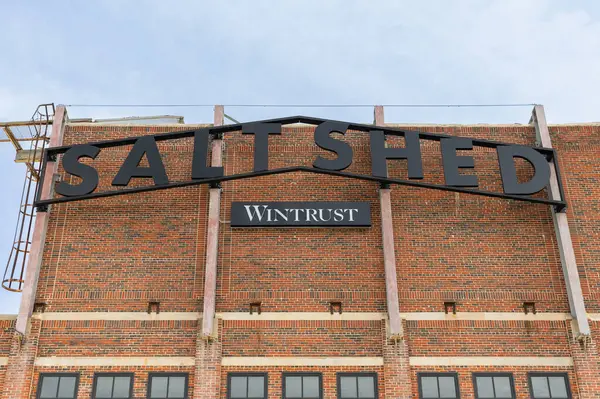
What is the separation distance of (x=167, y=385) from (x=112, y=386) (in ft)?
5.19

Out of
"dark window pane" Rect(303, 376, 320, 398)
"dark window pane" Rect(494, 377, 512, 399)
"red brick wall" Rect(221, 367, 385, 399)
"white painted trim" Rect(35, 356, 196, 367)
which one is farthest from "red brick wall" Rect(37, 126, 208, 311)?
"dark window pane" Rect(494, 377, 512, 399)

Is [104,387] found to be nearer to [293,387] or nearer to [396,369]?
[293,387]

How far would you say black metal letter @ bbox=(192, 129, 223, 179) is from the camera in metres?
19.7

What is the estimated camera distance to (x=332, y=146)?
66.3 feet

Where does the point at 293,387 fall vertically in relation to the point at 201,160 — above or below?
below

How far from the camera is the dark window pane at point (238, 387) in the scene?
17422mm

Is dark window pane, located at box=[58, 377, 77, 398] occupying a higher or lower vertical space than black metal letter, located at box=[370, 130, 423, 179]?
lower

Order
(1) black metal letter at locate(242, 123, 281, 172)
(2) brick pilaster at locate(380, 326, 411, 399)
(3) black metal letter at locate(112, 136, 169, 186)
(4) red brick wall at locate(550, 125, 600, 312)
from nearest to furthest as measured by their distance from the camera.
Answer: (2) brick pilaster at locate(380, 326, 411, 399)
(4) red brick wall at locate(550, 125, 600, 312)
(3) black metal letter at locate(112, 136, 169, 186)
(1) black metal letter at locate(242, 123, 281, 172)

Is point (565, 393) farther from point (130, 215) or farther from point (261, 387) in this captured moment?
point (130, 215)

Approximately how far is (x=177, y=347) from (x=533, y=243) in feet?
38.3

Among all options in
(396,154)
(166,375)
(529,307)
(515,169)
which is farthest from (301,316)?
(515,169)

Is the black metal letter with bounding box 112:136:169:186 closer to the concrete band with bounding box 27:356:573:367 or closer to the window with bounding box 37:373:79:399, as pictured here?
the concrete band with bounding box 27:356:573:367

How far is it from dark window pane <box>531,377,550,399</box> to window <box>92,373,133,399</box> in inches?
456

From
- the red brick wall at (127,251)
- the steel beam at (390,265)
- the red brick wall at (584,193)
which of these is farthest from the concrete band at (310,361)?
the red brick wall at (584,193)
